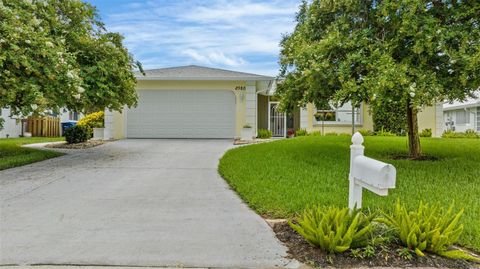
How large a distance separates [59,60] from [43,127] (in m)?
16.9

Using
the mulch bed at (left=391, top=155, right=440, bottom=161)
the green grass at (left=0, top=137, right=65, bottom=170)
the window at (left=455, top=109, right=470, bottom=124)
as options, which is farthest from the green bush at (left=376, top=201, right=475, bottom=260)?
the window at (left=455, top=109, right=470, bottom=124)

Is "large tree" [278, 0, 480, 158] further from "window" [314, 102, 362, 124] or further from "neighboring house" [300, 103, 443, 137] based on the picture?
"window" [314, 102, 362, 124]

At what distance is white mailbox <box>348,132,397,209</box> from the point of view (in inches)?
145

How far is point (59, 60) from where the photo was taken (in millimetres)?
9367

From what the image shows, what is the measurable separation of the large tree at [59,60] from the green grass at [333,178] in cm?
407

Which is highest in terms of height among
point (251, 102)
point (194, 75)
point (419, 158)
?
point (194, 75)

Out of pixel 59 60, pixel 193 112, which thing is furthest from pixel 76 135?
pixel 59 60

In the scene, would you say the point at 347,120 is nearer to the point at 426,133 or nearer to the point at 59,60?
the point at 426,133

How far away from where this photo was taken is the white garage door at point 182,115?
18.9 meters

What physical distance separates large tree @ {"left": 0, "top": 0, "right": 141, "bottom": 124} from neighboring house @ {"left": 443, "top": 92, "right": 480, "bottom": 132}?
22.1 meters

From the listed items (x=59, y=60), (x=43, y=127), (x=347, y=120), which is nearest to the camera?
(x=59, y=60)

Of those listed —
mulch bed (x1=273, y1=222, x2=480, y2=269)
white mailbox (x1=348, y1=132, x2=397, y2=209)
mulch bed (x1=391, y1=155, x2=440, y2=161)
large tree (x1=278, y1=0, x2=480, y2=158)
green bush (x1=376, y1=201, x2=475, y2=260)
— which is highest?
large tree (x1=278, y1=0, x2=480, y2=158)

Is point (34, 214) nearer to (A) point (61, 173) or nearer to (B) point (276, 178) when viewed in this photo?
(A) point (61, 173)

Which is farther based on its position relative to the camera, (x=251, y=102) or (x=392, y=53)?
(x=251, y=102)
